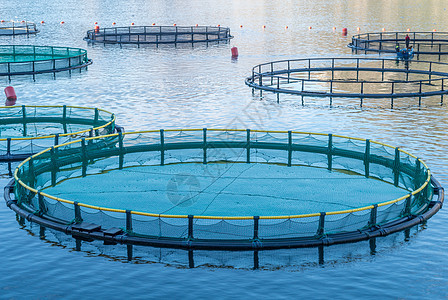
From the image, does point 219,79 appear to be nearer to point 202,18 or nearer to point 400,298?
point 400,298

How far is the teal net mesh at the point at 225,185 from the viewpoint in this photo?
28203 millimetres

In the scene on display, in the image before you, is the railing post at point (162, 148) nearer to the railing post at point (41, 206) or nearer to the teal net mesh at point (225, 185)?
the teal net mesh at point (225, 185)

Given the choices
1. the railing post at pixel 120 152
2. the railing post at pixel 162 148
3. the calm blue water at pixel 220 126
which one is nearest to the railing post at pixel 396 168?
the calm blue water at pixel 220 126

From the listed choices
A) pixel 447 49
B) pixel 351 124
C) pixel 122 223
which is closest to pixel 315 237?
pixel 122 223

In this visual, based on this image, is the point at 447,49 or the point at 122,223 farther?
the point at 447,49

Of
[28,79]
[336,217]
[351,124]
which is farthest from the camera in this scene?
[28,79]

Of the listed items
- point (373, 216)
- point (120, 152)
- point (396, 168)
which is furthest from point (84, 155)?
point (373, 216)

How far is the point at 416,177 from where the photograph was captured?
1332 inches

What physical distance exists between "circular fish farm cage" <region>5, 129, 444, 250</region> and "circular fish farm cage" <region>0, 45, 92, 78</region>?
33393 millimetres

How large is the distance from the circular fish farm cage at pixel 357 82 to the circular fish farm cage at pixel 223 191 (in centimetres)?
1734

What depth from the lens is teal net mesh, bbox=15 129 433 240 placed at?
2820cm

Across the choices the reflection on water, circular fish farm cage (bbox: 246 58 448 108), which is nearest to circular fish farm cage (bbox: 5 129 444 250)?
the reflection on water

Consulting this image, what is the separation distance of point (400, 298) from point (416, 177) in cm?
1070

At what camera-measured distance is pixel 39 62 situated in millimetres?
74625
